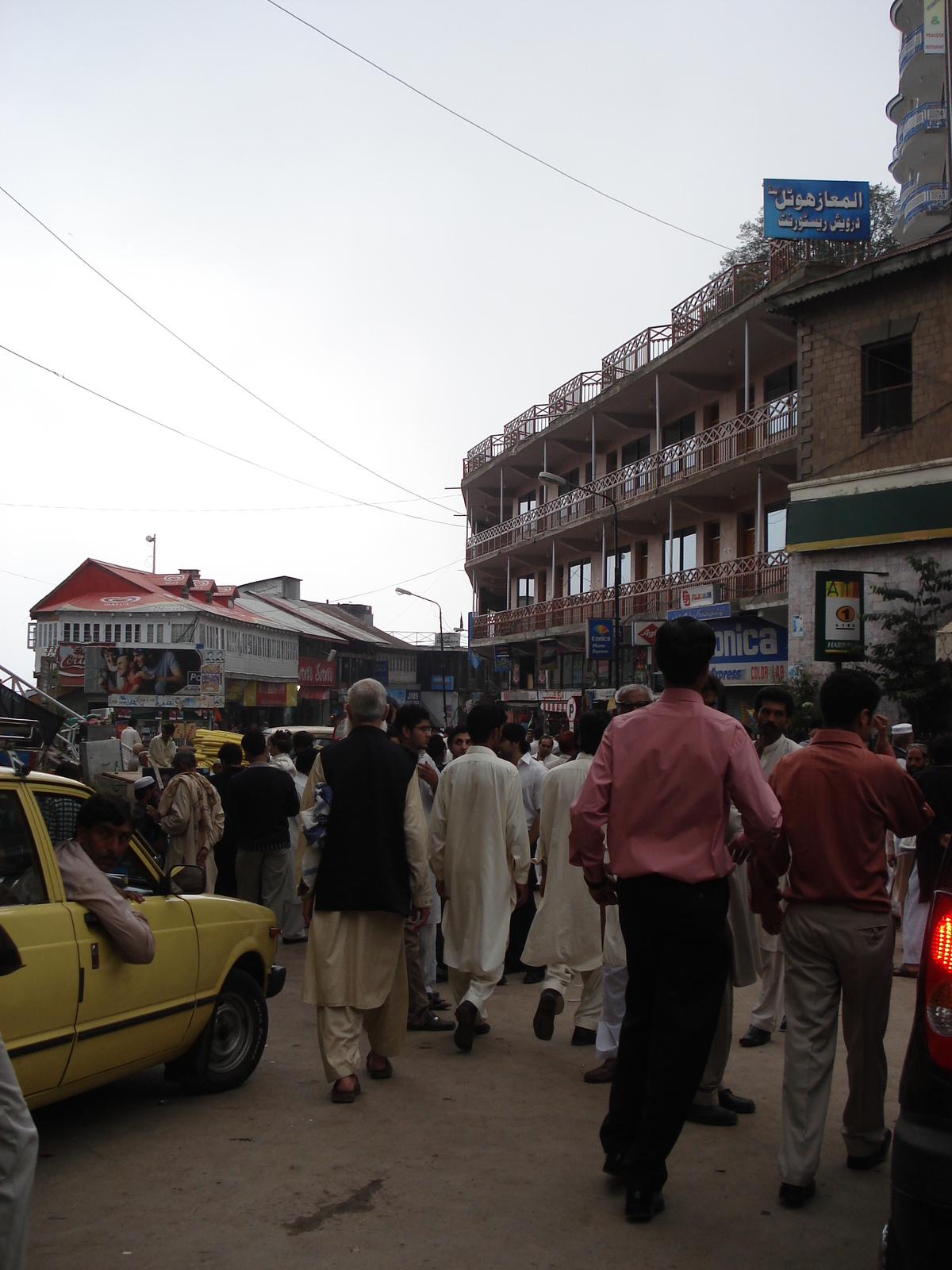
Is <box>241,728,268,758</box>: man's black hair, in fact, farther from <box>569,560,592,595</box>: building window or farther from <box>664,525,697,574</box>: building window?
<box>569,560,592,595</box>: building window

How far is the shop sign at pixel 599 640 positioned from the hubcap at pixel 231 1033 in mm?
24456

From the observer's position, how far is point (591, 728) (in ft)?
21.2

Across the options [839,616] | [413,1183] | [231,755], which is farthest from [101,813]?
[839,616]

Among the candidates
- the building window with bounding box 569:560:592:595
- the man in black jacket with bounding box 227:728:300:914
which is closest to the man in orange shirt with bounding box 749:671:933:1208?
the man in black jacket with bounding box 227:728:300:914

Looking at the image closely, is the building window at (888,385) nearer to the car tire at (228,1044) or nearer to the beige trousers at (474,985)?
the beige trousers at (474,985)

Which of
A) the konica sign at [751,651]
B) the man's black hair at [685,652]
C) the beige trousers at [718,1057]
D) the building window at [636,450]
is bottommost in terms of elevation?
the beige trousers at [718,1057]

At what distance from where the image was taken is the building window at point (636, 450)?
33.8 metres

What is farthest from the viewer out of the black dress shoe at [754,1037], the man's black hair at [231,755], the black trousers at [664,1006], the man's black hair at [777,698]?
the man's black hair at [231,755]

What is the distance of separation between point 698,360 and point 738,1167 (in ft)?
85.2

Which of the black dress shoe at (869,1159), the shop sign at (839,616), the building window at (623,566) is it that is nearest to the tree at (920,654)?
the shop sign at (839,616)

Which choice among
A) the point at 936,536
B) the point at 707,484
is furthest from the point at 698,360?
the point at 936,536

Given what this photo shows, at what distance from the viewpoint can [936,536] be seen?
765 inches

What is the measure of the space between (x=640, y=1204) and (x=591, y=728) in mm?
3018

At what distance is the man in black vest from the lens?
539 cm
